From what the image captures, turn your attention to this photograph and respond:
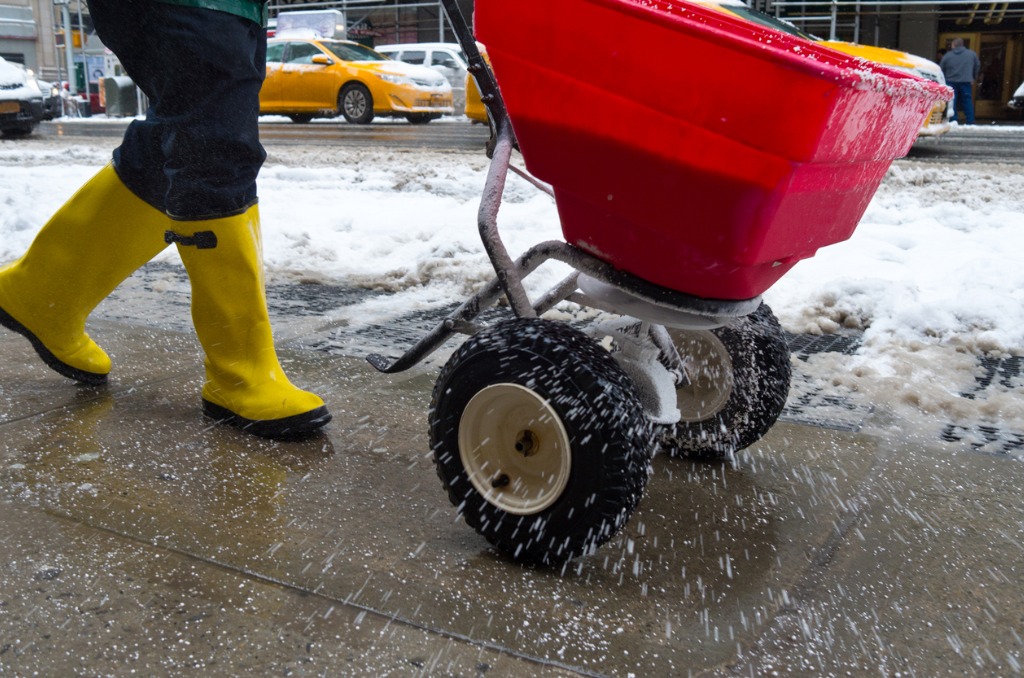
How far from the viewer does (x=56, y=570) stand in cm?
175

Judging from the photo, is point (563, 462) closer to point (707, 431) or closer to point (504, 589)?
point (504, 589)

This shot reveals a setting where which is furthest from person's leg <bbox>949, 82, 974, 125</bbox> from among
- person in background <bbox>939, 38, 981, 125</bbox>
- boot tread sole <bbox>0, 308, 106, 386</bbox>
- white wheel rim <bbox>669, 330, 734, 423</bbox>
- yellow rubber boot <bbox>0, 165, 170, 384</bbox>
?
boot tread sole <bbox>0, 308, 106, 386</bbox>

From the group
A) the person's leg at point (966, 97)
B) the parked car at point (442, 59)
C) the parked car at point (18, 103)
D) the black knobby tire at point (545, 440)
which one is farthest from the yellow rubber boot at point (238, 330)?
the parked car at point (442, 59)

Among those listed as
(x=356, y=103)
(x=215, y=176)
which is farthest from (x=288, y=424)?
(x=356, y=103)

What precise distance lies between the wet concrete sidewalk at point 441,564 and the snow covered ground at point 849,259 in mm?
533

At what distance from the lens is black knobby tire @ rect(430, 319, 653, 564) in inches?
66.9

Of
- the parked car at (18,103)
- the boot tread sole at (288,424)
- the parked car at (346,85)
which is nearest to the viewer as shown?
the boot tread sole at (288,424)

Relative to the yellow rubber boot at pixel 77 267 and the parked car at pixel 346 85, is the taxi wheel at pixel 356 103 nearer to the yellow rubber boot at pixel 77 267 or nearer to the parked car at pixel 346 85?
Answer: the parked car at pixel 346 85

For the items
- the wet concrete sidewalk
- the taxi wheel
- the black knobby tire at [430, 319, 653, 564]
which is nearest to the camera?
the wet concrete sidewalk

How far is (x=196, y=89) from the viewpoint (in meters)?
2.23

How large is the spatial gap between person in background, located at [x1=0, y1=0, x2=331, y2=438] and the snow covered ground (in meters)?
1.26

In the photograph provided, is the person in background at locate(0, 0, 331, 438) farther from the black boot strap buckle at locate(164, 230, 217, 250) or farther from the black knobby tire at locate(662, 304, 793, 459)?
the black knobby tire at locate(662, 304, 793, 459)

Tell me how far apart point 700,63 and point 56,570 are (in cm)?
141

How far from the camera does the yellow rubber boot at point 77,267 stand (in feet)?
8.60
